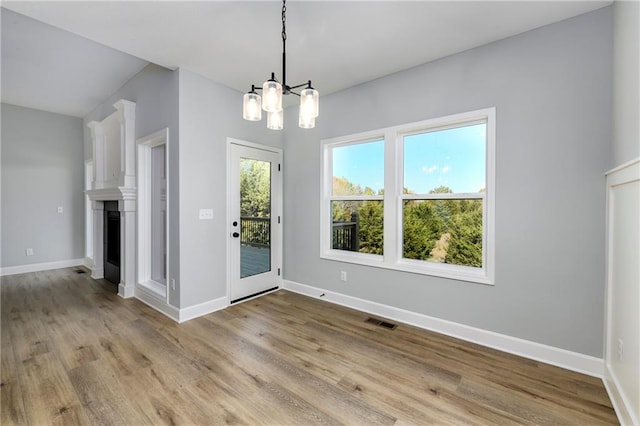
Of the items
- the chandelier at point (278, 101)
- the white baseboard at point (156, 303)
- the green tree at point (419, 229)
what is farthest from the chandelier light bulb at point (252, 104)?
the white baseboard at point (156, 303)

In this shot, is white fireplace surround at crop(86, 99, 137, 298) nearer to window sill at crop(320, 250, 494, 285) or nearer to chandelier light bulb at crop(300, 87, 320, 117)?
window sill at crop(320, 250, 494, 285)

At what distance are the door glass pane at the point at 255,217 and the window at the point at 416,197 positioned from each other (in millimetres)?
870

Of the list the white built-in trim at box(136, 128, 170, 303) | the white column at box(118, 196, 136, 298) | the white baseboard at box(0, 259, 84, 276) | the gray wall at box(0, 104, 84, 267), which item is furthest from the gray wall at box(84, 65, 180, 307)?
the white baseboard at box(0, 259, 84, 276)

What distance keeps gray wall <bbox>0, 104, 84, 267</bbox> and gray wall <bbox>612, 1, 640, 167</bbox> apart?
8000mm

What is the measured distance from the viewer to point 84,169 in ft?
18.7

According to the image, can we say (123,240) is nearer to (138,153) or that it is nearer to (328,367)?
(138,153)

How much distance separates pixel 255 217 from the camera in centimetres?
385

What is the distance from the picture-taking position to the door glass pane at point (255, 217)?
3705 millimetres

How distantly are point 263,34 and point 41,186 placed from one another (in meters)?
5.69

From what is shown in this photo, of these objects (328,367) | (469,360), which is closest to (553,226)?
(469,360)

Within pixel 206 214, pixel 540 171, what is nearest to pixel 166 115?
pixel 206 214

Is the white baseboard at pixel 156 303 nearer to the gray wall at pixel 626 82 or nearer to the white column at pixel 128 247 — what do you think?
the white column at pixel 128 247

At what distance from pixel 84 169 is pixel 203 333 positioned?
5.25m

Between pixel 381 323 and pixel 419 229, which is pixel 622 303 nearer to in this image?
pixel 419 229
